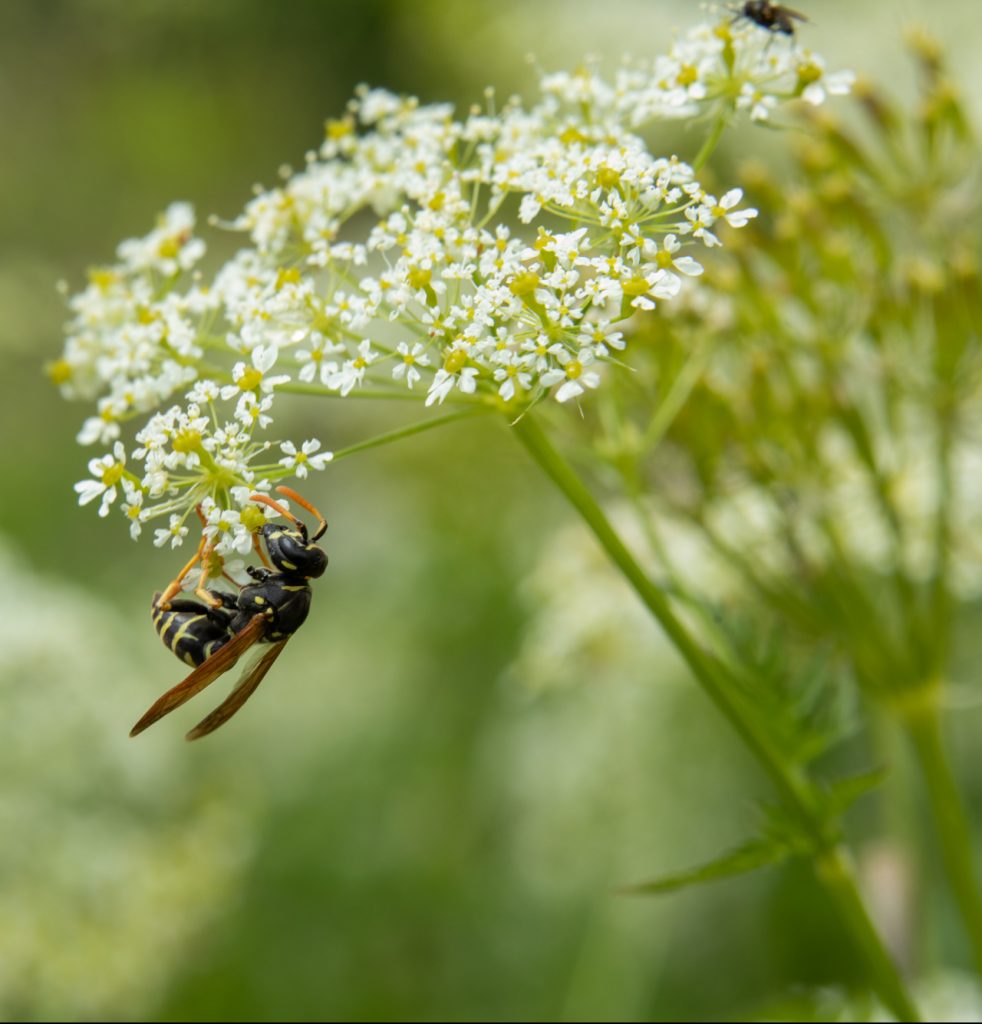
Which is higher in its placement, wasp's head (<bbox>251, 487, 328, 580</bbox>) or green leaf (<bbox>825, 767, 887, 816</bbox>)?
wasp's head (<bbox>251, 487, 328, 580</bbox>)

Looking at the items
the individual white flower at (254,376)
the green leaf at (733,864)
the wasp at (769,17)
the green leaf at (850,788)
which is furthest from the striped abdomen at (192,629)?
the wasp at (769,17)

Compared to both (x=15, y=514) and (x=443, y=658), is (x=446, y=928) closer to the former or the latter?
(x=443, y=658)

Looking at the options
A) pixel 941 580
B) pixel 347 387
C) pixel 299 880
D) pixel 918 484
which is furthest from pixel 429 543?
pixel 347 387

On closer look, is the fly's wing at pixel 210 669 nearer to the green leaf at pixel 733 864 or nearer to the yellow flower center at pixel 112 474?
the yellow flower center at pixel 112 474

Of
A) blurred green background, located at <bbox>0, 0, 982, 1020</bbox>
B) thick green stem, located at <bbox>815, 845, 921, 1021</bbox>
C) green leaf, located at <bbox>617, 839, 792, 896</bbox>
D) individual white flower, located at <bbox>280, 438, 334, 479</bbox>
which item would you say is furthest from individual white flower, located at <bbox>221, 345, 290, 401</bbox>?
blurred green background, located at <bbox>0, 0, 982, 1020</bbox>

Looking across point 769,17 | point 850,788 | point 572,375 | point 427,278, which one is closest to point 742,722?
point 850,788

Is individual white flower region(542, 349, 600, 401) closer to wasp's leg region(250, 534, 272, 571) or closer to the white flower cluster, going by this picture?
the white flower cluster

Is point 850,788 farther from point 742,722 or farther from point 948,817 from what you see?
point 948,817

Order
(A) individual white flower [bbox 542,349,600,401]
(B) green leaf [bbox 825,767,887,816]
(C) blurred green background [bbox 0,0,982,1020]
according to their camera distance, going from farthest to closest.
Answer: (C) blurred green background [bbox 0,0,982,1020] < (B) green leaf [bbox 825,767,887,816] < (A) individual white flower [bbox 542,349,600,401]
